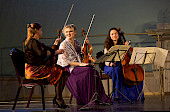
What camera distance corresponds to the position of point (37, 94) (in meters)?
5.91

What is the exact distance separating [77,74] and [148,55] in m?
0.99

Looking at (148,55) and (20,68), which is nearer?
(20,68)

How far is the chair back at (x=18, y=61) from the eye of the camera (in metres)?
3.38

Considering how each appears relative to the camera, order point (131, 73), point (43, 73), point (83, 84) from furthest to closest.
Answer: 1. point (131, 73)
2. point (83, 84)
3. point (43, 73)

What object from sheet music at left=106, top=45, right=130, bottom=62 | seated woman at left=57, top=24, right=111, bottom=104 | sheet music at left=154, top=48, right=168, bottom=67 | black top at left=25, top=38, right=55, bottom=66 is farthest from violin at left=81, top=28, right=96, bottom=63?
sheet music at left=154, top=48, right=168, bottom=67

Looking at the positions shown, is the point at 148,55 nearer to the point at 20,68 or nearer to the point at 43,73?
the point at 43,73

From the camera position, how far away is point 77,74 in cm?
412

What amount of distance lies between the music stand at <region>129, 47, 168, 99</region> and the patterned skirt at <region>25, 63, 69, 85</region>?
1155 mm

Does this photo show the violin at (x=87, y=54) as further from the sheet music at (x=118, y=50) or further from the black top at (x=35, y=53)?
the black top at (x=35, y=53)

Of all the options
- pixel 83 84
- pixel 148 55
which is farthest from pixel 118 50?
pixel 83 84

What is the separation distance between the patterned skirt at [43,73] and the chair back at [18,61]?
7cm

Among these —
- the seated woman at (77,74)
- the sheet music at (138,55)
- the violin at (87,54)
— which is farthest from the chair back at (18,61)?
the sheet music at (138,55)

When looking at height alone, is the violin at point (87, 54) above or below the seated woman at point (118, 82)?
above

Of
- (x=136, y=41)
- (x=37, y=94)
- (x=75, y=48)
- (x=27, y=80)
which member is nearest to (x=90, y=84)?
(x=75, y=48)
